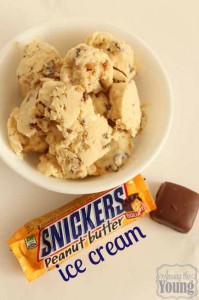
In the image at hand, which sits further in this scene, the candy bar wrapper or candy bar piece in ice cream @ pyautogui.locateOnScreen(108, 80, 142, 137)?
the candy bar wrapper

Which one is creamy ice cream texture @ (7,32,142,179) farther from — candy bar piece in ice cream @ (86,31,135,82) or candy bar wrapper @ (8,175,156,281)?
candy bar wrapper @ (8,175,156,281)

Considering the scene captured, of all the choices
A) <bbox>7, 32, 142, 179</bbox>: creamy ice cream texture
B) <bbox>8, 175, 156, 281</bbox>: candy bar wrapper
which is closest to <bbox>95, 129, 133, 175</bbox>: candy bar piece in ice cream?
<bbox>7, 32, 142, 179</bbox>: creamy ice cream texture

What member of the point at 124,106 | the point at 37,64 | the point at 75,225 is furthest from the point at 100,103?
the point at 75,225

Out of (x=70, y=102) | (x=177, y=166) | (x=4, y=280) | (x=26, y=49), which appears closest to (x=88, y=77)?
(x=70, y=102)

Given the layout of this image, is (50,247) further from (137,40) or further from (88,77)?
(137,40)

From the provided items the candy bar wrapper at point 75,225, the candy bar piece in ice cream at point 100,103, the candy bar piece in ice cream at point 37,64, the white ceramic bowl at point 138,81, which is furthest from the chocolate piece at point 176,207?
the candy bar piece in ice cream at point 37,64

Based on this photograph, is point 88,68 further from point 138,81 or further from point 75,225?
point 75,225
